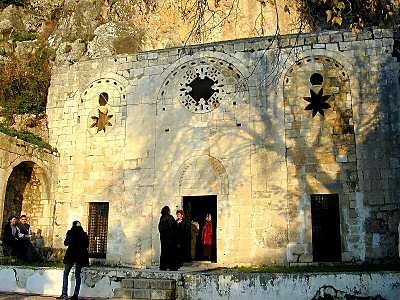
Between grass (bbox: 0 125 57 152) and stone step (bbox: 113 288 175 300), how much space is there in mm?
7285

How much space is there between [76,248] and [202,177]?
5925mm

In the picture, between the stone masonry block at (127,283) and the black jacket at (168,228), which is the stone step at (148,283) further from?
the black jacket at (168,228)

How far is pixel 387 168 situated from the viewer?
13.2m

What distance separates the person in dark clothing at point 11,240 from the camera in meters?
12.9

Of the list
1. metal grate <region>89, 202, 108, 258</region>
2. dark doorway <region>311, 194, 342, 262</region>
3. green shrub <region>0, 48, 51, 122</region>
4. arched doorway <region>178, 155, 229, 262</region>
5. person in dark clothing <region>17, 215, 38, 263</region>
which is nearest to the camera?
person in dark clothing <region>17, 215, 38, 263</region>

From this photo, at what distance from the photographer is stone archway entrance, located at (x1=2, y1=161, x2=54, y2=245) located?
15.2 metres

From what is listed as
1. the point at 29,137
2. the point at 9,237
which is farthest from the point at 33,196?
the point at 9,237

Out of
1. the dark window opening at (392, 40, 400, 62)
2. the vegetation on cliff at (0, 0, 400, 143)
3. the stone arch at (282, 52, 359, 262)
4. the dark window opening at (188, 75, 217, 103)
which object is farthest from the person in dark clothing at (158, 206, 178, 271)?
the vegetation on cliff at (0, 0, 400, 143)

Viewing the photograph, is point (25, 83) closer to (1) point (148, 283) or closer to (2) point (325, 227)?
(1) point (148, 283)

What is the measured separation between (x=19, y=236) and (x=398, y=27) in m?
12.8

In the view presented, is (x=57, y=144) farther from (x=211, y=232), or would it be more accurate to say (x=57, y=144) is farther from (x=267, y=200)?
(x=267, y=200)

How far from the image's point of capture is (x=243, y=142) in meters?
14.4

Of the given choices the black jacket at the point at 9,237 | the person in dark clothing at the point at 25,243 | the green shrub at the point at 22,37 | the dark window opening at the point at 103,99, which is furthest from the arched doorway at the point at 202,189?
the green shrub at the point at 22,37

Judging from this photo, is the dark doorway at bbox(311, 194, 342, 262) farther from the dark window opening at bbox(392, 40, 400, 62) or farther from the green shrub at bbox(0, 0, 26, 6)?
the green shrub at bbox(0, 0, 26, 6)
